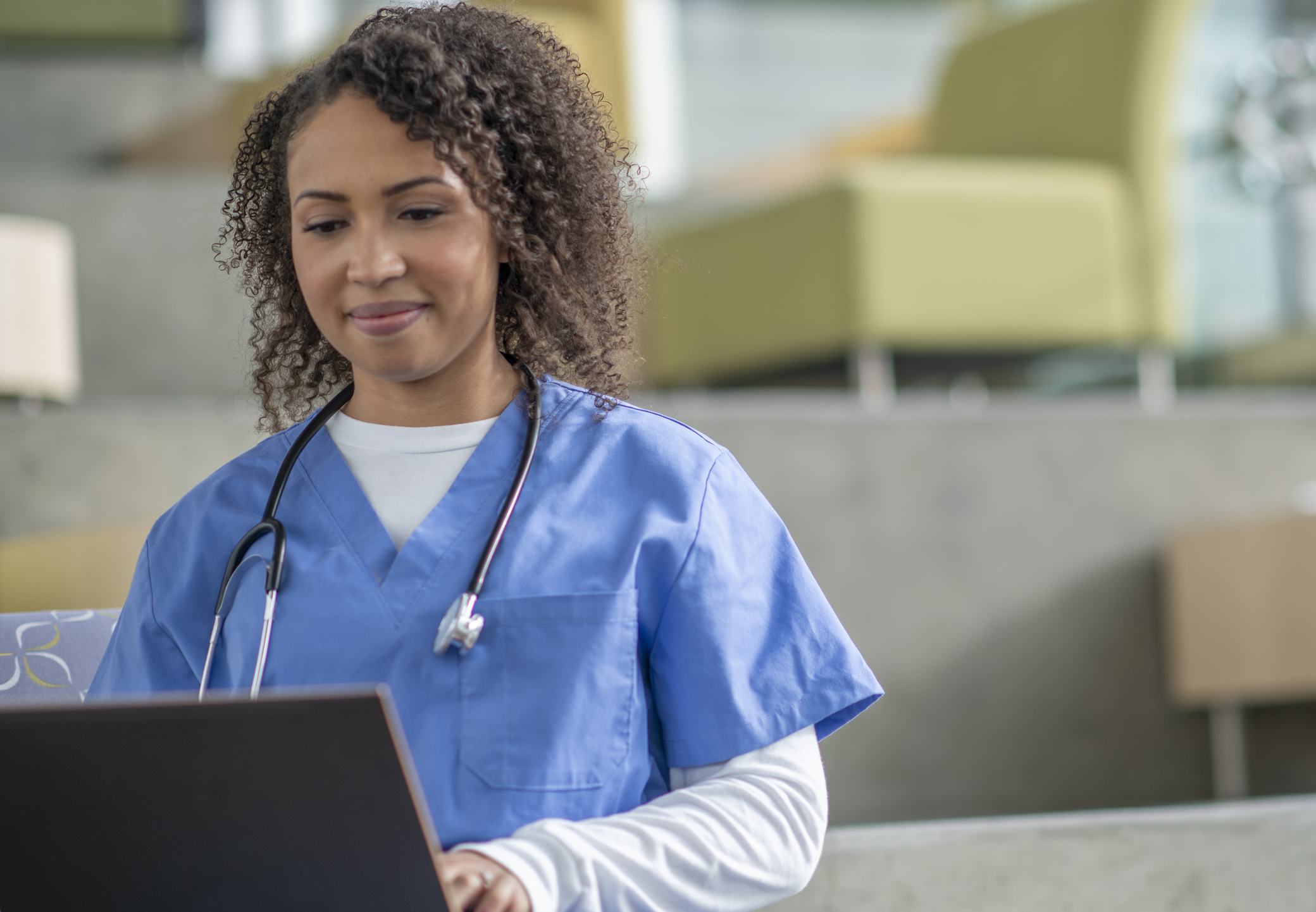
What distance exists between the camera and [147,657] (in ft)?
3.09

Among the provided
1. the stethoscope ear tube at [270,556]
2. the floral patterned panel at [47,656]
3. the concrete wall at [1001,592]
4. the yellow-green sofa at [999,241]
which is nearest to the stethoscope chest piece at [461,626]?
the stethoscope ear tube at [270,556]

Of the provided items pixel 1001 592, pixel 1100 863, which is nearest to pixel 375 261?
pixel 1100 863

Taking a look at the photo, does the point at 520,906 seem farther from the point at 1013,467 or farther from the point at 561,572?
the point at 1013,467

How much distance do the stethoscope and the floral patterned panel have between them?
348mm

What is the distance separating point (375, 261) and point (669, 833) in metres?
0.36

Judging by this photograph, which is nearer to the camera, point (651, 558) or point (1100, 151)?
point (651, 558)

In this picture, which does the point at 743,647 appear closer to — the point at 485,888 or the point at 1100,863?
the point at 485,888

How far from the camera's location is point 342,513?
3.08 ft

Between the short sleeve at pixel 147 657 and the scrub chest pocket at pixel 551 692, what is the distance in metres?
0.21

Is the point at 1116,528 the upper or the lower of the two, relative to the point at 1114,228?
lower

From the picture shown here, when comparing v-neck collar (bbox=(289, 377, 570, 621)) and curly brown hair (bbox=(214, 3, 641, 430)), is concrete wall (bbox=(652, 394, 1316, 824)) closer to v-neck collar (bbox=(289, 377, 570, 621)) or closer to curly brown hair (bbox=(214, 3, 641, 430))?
curly brown hair (bbox=(214, 3, 641, 430))

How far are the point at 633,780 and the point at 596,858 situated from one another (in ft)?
0.28

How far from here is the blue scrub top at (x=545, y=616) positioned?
2.80ft

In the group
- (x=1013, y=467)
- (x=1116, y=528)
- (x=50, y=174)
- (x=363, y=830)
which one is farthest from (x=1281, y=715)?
(x=50, y=174)
